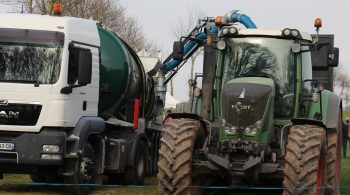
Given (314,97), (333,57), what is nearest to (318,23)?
(333,57)

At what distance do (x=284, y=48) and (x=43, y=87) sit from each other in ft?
13.0

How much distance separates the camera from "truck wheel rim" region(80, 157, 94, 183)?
11.6m

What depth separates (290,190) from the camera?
8.50 m

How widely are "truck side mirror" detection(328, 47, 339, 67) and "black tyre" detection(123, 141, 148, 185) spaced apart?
5.10m

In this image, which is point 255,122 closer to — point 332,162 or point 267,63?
point 267,63

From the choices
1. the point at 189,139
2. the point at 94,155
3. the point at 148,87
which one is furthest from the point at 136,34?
the point at 189,139

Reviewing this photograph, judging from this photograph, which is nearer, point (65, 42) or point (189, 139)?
point (189, 139)

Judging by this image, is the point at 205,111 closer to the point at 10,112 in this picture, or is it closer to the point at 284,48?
the point at 284,48

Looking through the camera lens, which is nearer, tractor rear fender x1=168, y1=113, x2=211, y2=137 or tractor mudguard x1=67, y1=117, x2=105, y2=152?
tractor rear fender x1=168, y1=113, x2=211, y2=137

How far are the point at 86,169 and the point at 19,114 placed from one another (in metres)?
1.71

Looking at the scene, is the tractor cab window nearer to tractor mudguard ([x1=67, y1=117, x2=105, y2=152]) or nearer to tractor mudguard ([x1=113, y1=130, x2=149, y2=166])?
tractor mudguard ([x1=67, y1=117, x2=105, y2=152])

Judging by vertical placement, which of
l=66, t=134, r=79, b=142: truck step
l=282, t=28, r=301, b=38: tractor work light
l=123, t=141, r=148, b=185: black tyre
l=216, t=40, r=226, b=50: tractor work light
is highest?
l=282, t=28, r=301, b=38: tractor work light

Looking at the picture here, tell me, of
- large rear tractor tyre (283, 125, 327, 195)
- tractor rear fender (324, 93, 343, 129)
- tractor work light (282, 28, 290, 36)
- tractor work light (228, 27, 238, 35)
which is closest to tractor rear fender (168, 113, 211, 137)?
large rear tractor tyre (283, 125, 327, 195)

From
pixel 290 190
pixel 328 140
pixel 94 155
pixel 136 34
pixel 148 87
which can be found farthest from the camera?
pixel 136 34
